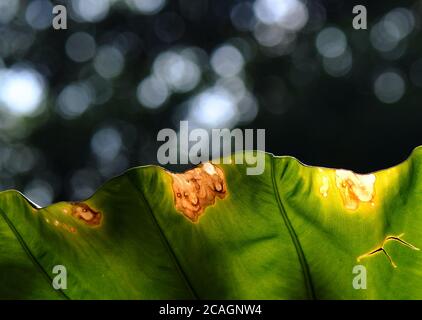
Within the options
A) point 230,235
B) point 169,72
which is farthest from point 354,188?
point 169,72

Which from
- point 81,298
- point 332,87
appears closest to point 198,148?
point 332,87

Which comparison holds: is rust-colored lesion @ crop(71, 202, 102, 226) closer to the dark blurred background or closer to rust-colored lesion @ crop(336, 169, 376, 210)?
rust-colored lesion @ crop(336, 169, 376, 210)

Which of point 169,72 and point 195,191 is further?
point 169,72

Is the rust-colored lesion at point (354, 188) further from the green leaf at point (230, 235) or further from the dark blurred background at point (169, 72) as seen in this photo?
the dark blurred background at point (169, 72)

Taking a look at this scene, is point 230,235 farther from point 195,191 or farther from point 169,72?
point 169,72

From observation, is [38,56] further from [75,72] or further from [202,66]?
[202,66]

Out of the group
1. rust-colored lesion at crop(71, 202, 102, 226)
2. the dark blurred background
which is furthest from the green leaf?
the dark blurred background
